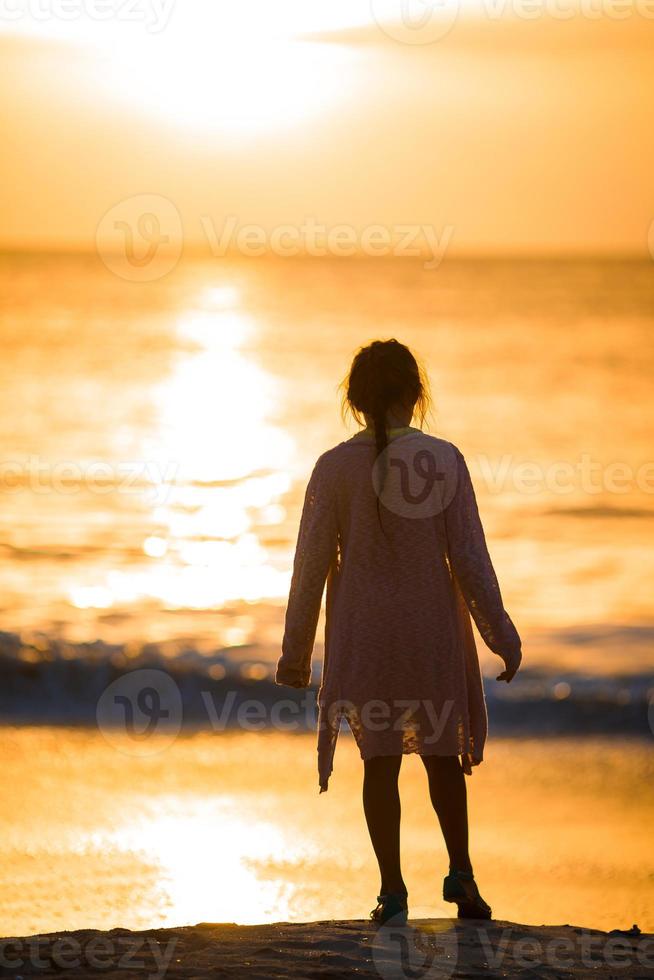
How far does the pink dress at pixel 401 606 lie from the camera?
13.6 feet

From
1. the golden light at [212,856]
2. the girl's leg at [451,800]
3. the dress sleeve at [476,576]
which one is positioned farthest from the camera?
the golden light at [212,856]

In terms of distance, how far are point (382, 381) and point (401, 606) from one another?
2.28 feet

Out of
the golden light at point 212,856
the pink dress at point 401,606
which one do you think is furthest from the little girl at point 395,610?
the golden light at point 212,856

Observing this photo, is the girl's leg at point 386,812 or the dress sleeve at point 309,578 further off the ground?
the dress sleeve at point 309,578

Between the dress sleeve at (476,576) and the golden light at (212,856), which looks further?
the golden light at (212,856)

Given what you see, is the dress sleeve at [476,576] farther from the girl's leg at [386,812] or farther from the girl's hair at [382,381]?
→ the girl's leg at [386,812]

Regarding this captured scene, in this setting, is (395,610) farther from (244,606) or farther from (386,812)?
(244,606)

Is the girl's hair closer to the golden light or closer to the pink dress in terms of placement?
the pink dress

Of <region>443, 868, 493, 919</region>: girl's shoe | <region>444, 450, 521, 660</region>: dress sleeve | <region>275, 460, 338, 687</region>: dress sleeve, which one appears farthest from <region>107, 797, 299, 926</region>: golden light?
<region>444, 450, 521, 660</region>: dress sleeve

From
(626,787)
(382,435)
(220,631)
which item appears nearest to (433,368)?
(220,631)

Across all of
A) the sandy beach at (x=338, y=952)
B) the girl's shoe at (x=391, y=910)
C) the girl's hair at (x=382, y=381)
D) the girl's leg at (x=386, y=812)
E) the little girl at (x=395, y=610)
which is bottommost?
the sandy beach at (x=338, y=952)

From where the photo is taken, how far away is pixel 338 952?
3805 millimetres

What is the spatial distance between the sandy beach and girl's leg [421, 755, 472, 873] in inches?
8.3

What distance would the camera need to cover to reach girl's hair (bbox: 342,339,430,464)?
167 inches
